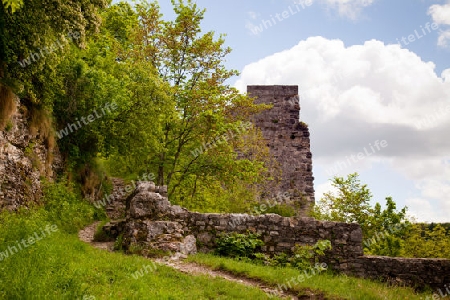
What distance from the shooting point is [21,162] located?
12203 mm

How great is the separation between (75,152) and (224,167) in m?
7.22

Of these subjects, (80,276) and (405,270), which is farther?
(405,270)

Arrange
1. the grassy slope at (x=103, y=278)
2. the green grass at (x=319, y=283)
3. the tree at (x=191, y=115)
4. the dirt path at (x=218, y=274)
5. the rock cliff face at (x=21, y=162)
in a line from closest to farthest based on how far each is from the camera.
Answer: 1. the grassy slope at (x=103, y=278)
2. the dirt path at (x=218, y=274)
3. the green grass at (x=319, y=283)
4. the rock cliff face at (x=21, y=162)
5. the tree at (x=191, y=115)

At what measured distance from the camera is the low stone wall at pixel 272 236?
38.7 ft

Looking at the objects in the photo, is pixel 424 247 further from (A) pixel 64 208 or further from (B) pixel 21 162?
(B) pixel 21 162

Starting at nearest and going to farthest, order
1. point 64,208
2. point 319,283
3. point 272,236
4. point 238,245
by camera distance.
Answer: point 319,283
point 238,245
point 272,236
point 64,208

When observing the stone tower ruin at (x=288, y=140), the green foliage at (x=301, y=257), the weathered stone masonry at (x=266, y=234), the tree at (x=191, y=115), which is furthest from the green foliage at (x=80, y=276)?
the stone tower ruin at (x=288, y=140)

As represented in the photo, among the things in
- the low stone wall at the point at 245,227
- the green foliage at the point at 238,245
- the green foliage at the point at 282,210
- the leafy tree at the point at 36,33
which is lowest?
the green foliage at the point at 238,245

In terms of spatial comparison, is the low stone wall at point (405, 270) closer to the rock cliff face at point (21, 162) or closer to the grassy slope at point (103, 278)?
the grassy slope at point (103, 278)

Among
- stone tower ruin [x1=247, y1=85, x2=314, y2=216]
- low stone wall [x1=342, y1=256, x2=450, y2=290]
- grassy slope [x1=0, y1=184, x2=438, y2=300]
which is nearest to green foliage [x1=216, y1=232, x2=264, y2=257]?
grassy slope [x1=0, y1=184, x2=438, y2=300]

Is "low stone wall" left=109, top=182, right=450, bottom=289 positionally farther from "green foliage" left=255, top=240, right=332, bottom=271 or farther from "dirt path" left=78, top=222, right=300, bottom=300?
"dirt path" left=78, top=222, right=300, bottom=300

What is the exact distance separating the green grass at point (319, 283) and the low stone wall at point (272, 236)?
0.86 meters

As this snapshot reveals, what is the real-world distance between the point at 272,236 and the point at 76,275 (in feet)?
23.9

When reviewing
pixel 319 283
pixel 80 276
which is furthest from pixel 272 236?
pixel 80 276
